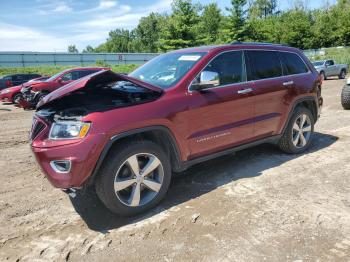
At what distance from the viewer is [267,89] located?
5074 mm

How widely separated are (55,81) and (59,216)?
40.8ft

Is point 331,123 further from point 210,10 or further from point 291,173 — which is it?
point 210,10

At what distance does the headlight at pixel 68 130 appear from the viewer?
135 inches

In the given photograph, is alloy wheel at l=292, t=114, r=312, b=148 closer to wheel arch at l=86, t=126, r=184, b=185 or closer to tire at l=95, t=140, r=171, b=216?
wheel arch at l=86, t=126, r=184, b=185

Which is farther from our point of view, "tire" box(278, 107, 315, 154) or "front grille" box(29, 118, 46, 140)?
"tire" box(278, 107, 315, 154)

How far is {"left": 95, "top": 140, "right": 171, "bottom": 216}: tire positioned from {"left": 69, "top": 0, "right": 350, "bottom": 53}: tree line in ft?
Answer: 118

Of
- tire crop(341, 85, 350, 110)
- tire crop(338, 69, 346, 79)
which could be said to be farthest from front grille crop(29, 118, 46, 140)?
tire crop(338, 69, 346, 79)

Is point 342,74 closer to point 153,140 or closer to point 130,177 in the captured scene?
point 153,140

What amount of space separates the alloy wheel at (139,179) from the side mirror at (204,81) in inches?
39.1

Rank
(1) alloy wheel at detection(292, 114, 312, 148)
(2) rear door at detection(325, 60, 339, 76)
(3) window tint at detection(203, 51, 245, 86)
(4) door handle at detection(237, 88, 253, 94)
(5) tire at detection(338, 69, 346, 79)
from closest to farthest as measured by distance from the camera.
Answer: (3) window tint at detection(203, 51, 245, 86) < (4) door handle at detection(237, 88, 253, 94) < (1) alloy wheel at detection(292, 114, 312, 148) < (2) rear door at detection(325, 60, 339, 76) < (5) tire at detection(338, 69, 346, 79)

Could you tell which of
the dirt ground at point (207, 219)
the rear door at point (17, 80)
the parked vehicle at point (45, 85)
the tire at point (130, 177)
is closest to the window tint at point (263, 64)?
the dirt ground at point (207, 219)

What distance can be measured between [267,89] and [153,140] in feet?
6.44

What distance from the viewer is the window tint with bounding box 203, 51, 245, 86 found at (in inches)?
179

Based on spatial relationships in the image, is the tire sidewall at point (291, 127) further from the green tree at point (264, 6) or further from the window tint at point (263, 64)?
the green tree at point (264, 6)
